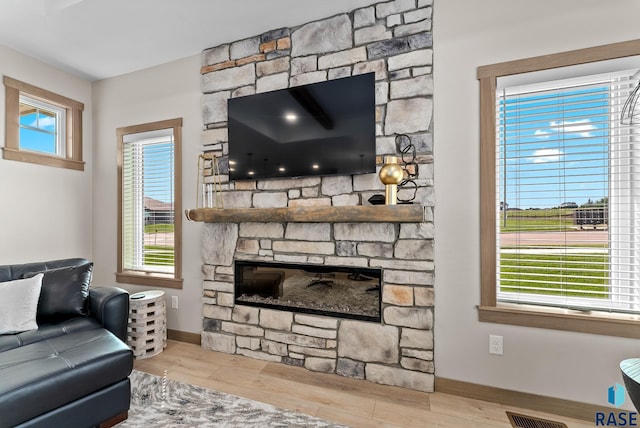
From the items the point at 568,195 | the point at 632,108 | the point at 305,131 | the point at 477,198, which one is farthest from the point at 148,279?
the point at 632,108

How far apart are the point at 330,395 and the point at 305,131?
196cm

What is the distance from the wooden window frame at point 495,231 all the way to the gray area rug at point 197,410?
4.32 ft

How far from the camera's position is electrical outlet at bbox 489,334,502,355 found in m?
2.01

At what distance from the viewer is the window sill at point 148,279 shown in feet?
9.95

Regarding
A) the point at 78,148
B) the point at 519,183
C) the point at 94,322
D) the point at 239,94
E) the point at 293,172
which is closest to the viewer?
the point at 519,183

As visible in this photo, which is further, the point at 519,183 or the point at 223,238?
the point at 223,238

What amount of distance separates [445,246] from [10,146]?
396 centimetres

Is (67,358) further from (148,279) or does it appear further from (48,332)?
(148,279)

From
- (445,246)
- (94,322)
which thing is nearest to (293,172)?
(445,246)

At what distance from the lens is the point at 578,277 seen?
6.31ft

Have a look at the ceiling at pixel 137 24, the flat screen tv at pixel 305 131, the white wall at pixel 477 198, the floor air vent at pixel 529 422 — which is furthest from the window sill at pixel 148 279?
the floor air vent at pixel 529 422

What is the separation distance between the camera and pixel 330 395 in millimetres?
2096

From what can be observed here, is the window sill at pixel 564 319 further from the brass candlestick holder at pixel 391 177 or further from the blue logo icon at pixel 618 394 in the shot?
the brass candlestick holder at pixel 391 177

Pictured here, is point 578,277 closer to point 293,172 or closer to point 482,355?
point 482,355
